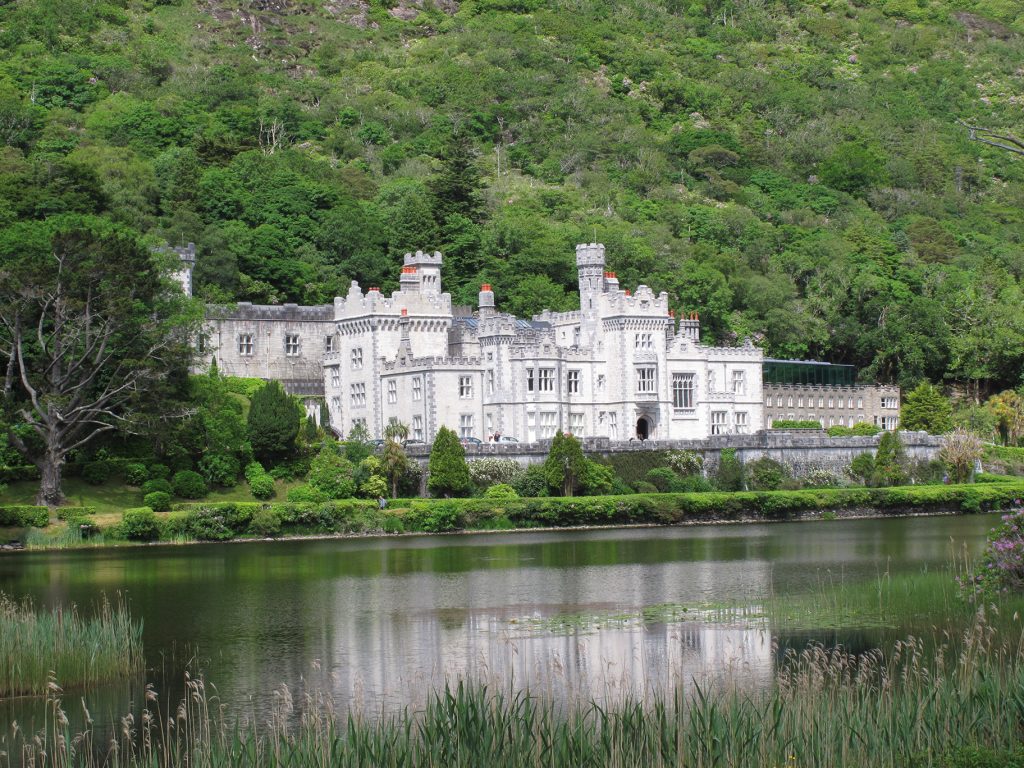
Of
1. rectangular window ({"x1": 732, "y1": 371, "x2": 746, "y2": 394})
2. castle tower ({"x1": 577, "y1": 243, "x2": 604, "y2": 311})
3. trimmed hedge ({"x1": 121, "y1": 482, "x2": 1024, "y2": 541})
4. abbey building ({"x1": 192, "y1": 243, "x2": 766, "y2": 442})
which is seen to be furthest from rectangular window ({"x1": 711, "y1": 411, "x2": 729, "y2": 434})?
trimmed hedge ({"x1": 121, "y1": 482, "x2": 1024, "y2": 541})

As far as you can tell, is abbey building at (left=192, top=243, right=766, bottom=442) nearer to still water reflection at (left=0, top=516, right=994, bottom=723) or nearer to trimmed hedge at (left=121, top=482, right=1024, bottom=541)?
trimmed hedge at (left=121, top=482, right=1024, bottom=541)

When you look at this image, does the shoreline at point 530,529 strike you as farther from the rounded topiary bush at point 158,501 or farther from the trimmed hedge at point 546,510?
the rounded topiary bush at point 158,501

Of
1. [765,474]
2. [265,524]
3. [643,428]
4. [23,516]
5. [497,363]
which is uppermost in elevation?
[497,363]

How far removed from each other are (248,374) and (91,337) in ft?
69.1

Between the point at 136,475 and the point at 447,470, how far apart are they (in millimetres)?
12607

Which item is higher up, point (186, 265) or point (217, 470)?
point (186, 265)

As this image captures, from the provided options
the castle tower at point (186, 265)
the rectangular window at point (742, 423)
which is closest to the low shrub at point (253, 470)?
the castle tower at point (186, 265)

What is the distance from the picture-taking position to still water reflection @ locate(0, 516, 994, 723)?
2784 centimetres

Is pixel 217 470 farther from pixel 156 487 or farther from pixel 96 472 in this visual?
pixel 96 472

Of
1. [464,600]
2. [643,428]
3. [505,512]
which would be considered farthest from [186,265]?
[464,600]

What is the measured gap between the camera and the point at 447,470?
68.1 m

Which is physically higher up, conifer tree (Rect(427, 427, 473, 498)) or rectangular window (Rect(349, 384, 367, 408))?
rectangular window (Rect(349, 384, 367, 408))

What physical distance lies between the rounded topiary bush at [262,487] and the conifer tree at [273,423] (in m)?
2.28

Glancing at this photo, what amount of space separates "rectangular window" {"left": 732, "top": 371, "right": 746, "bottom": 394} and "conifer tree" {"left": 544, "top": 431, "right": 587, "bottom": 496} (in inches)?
689
